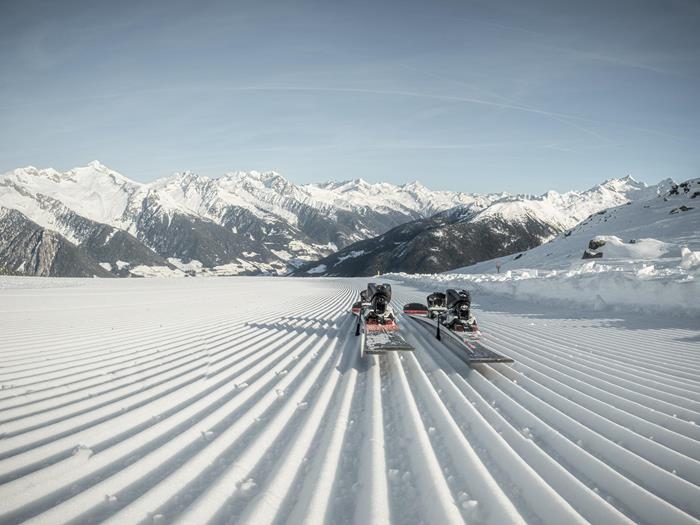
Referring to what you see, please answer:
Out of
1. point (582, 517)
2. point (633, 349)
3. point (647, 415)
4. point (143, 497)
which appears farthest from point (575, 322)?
point (143, 497)

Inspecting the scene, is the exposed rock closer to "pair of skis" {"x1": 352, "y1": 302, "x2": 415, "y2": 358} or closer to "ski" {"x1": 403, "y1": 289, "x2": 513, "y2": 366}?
"ski" {"x1": 403, "y1": 289, "x2": 513, "y2": 366}

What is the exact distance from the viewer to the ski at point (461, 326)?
22.4 ft

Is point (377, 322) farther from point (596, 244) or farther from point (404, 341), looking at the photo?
point (596, 244)

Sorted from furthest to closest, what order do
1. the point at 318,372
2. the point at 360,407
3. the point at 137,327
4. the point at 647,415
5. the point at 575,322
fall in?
the point at 575,322, the point at 137,327, the point at 318,372, the point at 360,407, the point at 647,415

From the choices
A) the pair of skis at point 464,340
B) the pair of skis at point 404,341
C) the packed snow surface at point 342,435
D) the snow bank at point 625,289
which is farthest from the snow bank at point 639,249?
the pair of skis at point 404,341

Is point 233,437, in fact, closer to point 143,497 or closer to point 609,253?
point 143,497

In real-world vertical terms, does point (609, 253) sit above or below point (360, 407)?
above

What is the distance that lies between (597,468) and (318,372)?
439 centimetres

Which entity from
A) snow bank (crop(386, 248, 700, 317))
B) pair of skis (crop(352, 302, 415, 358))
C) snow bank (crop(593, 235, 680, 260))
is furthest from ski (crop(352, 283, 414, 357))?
snow bank (crop(593, 235, 680, 260))

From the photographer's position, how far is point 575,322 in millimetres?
12742

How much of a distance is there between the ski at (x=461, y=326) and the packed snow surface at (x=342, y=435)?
0.98 ft

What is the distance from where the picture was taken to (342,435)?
421cm

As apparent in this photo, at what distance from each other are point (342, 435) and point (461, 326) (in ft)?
17.5

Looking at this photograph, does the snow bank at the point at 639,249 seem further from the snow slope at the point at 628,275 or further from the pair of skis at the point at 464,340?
the pair of skis at the point at 464,340
